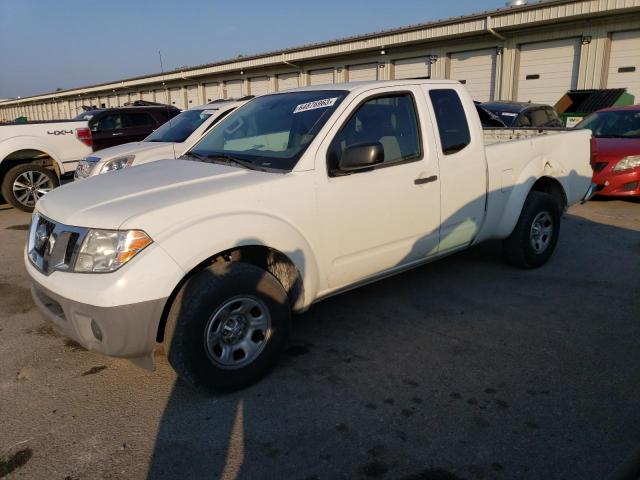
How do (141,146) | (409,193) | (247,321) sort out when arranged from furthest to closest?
1. (141,146)
2. (409,193)
3. (247,321)

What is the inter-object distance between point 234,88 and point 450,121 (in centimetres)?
2829

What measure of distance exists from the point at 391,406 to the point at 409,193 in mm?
1570

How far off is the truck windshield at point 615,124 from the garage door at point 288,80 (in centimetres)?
1808

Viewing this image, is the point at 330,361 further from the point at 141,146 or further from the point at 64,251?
the point at 141,146

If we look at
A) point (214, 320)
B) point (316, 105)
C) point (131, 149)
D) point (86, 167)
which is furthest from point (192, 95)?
point (214, 320)

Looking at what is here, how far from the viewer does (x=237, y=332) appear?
3129mm

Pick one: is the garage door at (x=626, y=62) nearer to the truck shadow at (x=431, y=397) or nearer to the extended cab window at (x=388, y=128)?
the truck shadow at (x=431, y=397)

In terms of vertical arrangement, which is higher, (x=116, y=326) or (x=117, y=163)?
(x=117, y=163)

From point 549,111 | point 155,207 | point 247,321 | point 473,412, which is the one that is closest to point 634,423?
point 473,412

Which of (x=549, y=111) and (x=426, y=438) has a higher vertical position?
(x=549, y=111)

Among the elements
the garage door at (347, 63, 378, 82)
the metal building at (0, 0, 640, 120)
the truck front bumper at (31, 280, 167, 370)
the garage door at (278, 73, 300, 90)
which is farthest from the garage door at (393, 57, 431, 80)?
the truck front bumper at (31, 280, 167, 370)

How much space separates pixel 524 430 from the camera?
2.73 m

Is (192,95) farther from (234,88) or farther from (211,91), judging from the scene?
(234,88)

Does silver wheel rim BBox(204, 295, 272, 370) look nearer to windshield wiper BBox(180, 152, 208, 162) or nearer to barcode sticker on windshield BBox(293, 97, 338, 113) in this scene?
windshield wiper BBox(180, 152, 208, 162)
